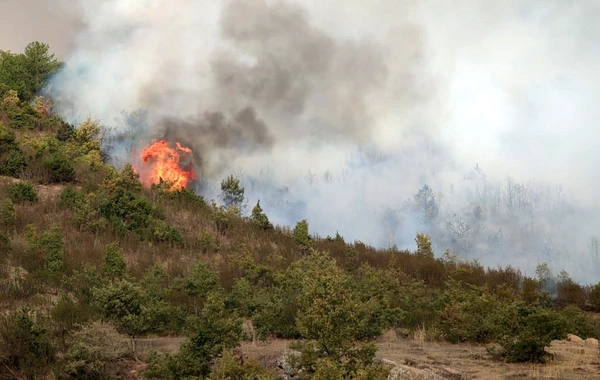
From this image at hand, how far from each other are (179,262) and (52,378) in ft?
56.9

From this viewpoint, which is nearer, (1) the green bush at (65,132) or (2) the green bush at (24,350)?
(2) the green bush at (24,350)

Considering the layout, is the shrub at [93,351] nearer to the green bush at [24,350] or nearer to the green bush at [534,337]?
the green bush at [24,350]

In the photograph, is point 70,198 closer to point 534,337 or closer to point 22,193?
point 22,193

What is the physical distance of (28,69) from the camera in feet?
192

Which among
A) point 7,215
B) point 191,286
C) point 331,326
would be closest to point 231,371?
point 331,326

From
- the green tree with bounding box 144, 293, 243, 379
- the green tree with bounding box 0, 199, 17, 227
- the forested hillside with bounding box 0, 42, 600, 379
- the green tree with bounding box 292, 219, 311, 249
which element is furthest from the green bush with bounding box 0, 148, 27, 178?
the green tree with bounding box 144, 293, 243, 379

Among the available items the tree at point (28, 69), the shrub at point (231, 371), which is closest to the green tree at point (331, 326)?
the shrub at point (231, 371)

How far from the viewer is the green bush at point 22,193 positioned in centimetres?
3316

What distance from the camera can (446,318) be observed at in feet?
59.8

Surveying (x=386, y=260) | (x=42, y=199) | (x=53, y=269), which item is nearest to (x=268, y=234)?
(x=386, y=260)

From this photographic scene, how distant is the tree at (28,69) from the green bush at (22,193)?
24.5 metres

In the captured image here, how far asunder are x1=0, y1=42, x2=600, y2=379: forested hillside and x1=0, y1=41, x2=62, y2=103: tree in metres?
4.49

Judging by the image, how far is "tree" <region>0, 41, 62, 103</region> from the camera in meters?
55.8

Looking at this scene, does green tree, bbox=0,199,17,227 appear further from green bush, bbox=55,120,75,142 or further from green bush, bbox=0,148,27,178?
green bush, bbox=55,120,75,142
